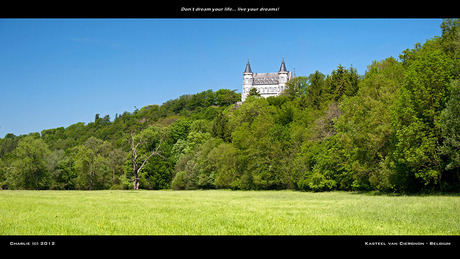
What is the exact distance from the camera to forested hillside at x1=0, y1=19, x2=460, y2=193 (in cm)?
3200

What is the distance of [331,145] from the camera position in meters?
50.4

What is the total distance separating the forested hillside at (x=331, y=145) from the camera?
32.0m

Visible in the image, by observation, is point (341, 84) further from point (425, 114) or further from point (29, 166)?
point (29, 166)

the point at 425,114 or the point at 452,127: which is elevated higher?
the point at 425,114

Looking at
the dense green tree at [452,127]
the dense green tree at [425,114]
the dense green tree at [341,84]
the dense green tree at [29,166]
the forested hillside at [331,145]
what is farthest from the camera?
the dense green tree at [29,166]

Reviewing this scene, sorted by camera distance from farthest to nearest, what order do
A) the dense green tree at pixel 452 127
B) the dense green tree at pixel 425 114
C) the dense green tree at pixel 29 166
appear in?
the dense green tree at pixel 29 166, the dense green tree at pixel 425 114, the dense green tree at pixel 452 127
